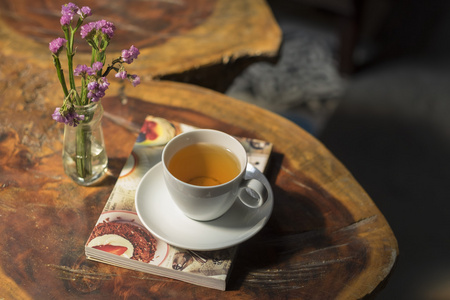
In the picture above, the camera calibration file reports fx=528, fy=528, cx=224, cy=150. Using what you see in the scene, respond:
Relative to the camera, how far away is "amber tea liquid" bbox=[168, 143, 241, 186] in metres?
0.89

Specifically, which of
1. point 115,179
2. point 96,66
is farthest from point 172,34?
point 96,66

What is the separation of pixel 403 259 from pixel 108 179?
779 millimetres

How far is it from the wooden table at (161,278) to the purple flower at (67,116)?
0.67 ft

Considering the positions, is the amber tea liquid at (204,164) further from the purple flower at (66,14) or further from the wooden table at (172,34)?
the wooden table at (172,34)

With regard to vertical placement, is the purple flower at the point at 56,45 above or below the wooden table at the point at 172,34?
above

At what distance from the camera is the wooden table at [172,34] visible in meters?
1.29

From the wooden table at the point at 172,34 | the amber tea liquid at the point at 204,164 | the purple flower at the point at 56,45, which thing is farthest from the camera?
the wooden table at the point at 172,34

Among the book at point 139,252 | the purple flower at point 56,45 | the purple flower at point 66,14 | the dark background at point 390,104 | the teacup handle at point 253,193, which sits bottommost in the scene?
the dark background at point 390,104

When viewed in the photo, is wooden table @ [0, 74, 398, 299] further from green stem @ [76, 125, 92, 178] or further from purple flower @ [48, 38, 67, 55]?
purple flower @ [48, 38, 67, 55]

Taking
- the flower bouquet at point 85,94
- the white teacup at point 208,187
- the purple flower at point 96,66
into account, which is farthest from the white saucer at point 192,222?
the purple flower at point 96,66

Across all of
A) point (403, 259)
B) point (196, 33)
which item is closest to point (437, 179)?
point (403, 259)

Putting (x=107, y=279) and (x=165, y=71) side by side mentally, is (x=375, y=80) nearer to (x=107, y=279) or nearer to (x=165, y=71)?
(x=165, y=71)

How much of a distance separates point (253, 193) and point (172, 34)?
646 mm

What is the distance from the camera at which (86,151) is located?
94 cm
